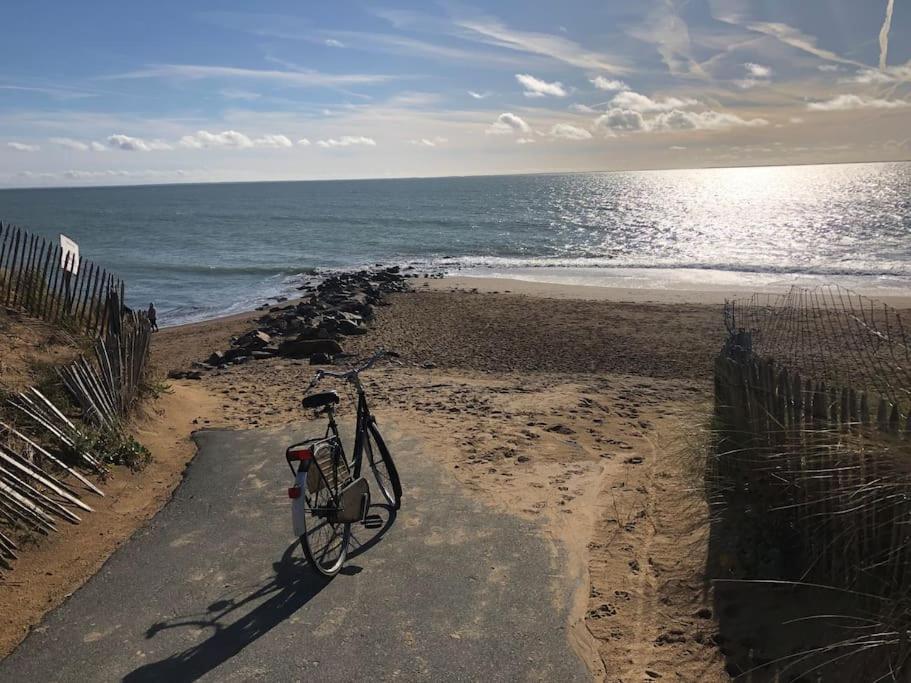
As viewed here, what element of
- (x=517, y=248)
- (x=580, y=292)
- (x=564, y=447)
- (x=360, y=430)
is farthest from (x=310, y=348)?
(x=517, y=248)

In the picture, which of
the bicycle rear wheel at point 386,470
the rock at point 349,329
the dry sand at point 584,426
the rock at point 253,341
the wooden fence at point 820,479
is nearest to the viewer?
the wooden fence at point 820,479

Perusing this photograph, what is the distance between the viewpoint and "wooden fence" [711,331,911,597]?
3.26 m

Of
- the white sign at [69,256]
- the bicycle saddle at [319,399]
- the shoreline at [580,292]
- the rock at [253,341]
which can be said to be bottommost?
the rock at [253,341]

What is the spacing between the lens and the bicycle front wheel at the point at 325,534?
172 inches

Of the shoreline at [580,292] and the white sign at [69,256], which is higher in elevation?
the white sign at [69,256]

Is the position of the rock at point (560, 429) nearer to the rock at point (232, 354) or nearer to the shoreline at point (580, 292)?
the rock at point (232, 354)

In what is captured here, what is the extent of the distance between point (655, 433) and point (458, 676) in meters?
4.99

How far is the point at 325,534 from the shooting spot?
15.6ft

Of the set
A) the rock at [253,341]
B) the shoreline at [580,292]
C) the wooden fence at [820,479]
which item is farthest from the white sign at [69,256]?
the shoreline at [580,292]

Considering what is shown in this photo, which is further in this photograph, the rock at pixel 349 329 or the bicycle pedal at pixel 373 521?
the rock at pixel 349 329

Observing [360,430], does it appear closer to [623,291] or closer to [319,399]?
[319,399]

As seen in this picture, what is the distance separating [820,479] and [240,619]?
11.7ft

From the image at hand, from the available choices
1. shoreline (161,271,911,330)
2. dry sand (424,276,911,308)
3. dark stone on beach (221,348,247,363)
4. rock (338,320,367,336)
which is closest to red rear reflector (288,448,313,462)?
dark stone on beach (221,348,247,363)

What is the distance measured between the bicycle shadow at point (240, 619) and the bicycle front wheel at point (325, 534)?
0.10 m
